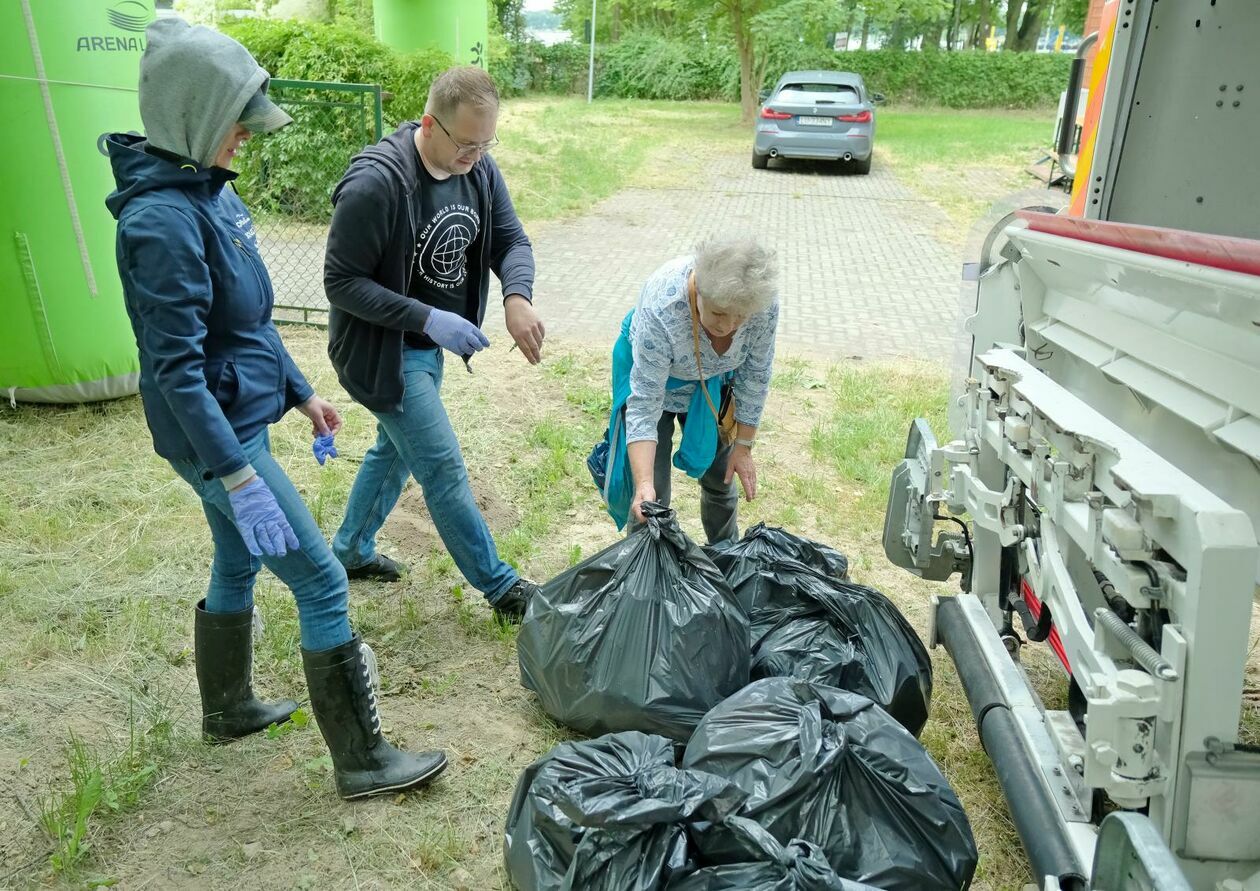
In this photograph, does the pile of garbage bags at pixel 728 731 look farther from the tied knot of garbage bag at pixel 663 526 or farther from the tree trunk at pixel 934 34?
the tree trunk at pixel 934 34

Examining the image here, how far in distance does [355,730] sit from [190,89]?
1.57 meters

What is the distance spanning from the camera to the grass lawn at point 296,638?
8.54 ft

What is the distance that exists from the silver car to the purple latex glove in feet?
46.2

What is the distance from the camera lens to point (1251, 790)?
179 centimetres

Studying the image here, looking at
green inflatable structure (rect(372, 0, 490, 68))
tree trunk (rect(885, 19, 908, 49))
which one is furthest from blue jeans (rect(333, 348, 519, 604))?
tree trunk (rect(885, 19, 908, 49))

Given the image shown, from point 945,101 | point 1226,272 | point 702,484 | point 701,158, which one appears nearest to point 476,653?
point 702,484

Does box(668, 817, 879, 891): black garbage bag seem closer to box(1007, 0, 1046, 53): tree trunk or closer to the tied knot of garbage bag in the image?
the tied knot of garbage bag

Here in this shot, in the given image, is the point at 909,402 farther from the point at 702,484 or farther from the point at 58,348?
the point at 58,348

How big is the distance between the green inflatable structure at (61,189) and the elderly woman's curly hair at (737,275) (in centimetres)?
353

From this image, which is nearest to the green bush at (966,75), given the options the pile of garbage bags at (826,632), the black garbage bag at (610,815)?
the pile of garbage bags at (826,632)

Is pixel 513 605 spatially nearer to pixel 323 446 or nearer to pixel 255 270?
pixel 323 446

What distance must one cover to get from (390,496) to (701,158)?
15.6 meters

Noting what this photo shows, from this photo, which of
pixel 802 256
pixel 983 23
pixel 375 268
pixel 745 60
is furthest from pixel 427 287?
pixel 983 23

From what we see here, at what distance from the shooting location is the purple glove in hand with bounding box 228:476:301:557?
2.33 meters
